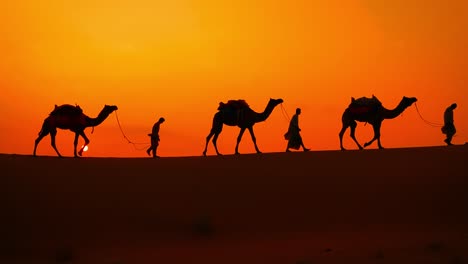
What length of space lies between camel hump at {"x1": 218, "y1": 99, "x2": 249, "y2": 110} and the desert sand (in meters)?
2.46

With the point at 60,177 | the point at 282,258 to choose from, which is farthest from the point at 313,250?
the point at 60,177

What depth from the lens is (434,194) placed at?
20.8 m

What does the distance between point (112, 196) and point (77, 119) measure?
532 cm

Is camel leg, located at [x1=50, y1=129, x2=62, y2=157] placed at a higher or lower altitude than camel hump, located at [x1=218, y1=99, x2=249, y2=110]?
lower

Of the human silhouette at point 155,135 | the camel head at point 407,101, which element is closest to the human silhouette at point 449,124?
the camel head at point 407,101

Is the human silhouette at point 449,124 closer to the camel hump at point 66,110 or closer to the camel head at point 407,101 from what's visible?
the camel head at point 407,101

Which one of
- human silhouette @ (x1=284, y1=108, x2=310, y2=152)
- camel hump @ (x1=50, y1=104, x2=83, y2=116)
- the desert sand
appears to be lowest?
the desert sand

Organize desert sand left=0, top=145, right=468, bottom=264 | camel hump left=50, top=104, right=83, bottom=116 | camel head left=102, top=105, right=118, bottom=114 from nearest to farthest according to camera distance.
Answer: desert sand left=0, top=145, right=468, bottom=264 < camel hump left=50, top=104, right=83, bottom=116 < camel head left=102, top=105, right=118, bottom=114

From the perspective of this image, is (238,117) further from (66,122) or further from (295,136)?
(66,122)

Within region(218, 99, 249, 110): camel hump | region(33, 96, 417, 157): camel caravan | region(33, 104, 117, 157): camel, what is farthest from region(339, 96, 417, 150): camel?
region(33, 104, 117, 157): camel

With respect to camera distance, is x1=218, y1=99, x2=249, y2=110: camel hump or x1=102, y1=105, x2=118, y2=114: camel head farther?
x1=102, y1=105, x2=118, y2=114: camel head

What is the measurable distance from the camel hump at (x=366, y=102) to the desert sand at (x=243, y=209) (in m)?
2.60

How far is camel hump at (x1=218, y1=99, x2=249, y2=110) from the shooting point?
25.9m

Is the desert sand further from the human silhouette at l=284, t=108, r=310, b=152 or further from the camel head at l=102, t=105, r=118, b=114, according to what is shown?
the camel head at l=102, t=105, r=118, b=114
